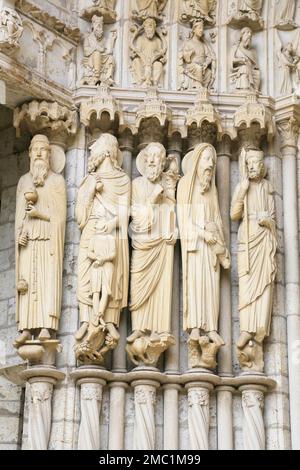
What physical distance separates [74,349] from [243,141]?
1847mm

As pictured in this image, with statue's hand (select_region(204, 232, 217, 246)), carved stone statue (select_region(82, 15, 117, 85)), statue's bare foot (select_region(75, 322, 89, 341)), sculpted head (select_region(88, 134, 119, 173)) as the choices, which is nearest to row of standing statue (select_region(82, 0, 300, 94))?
carved stone statue (select_region(82, 15, 117, 85))

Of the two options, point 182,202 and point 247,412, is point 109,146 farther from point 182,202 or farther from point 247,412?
point 247,412

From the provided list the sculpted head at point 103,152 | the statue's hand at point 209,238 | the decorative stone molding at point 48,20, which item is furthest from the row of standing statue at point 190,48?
the statue's hand at point 209,238

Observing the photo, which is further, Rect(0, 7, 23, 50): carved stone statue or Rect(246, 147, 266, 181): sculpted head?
Rect(246, 147, 266, 181): sculpted head

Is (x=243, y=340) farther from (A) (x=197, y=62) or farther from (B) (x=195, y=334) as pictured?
(A) (x=197, y=62)

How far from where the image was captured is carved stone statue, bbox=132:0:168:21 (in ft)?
24.1

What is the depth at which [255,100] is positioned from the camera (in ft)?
23.0

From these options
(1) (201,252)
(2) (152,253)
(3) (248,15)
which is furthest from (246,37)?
(2) (152,253)

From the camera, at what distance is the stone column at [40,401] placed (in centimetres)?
631

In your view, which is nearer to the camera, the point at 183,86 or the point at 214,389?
the point at 214,389

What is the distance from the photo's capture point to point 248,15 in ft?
23.9

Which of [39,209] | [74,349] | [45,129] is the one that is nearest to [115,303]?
[74,349]

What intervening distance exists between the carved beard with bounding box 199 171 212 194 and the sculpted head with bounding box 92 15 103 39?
1.29 m

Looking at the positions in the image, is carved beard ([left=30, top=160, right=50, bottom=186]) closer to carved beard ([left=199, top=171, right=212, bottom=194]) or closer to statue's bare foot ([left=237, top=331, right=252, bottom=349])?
carved beard ([left=199, top=171, right=212, bottom=194])
